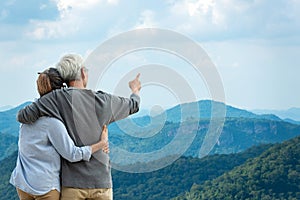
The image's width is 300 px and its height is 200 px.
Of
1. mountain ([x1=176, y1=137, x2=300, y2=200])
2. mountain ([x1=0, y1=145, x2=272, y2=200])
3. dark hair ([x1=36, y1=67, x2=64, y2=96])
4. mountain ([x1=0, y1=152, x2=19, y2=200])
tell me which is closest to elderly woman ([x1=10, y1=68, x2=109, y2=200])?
dark hair ([x1=36, y1=67, x2=64, y2=96])

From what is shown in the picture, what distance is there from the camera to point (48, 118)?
1.59 metres

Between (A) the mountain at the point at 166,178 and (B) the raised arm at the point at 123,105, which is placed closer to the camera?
(B) the raised arm at the point at 123,105

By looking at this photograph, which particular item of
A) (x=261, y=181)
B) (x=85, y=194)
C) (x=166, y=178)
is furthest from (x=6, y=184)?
(x=85, y=194)

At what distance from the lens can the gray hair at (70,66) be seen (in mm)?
1629

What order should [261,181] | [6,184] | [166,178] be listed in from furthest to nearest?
[166,178]
[6,184]
[261,181]

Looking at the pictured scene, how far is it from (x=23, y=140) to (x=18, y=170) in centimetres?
10

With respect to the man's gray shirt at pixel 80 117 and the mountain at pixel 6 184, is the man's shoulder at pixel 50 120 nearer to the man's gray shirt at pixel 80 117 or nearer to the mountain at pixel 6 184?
the man's gray shirt at pixel 80 117

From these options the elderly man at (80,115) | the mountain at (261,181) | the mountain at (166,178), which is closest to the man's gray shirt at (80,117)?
the elderly man at (80,115)

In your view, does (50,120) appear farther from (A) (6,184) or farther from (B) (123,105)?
(A) (6,184)

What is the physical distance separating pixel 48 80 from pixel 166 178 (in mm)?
21700

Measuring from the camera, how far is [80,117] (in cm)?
161

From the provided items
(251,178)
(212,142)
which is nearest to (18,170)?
(212,142)

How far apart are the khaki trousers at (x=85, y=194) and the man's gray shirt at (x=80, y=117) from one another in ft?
0.05

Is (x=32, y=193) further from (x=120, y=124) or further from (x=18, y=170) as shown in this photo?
(x=120, y=124)
